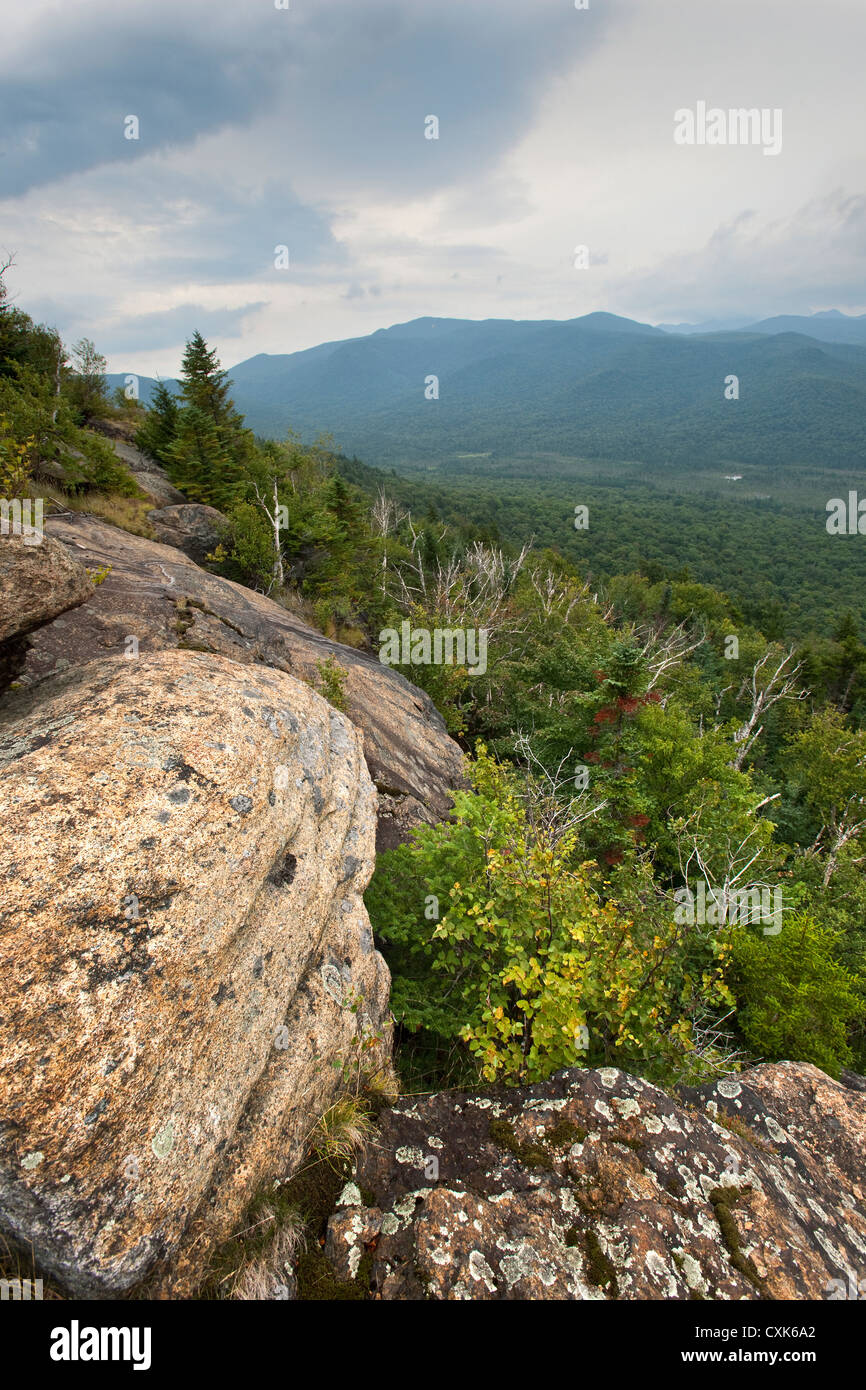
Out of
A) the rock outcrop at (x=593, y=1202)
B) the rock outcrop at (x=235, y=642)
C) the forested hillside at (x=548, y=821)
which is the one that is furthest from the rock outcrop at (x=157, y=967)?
the rock outcrop at (x=235, y=642)

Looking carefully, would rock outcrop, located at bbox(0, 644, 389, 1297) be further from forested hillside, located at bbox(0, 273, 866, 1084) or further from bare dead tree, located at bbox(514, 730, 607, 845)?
bare dead tree, located at bbox(514, 730, 607, 845)

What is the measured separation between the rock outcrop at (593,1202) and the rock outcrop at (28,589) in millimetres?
5259

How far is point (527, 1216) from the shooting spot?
3809mm

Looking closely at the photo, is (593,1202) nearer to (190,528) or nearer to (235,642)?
(235,642)

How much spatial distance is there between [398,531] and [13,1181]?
198 feet

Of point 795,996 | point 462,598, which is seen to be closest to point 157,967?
point 795,996

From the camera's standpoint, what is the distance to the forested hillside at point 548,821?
5.54 m

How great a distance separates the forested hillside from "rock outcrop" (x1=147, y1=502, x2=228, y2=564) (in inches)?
26.4

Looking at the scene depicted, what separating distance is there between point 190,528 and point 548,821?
16001mm

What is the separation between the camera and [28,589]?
5.24m

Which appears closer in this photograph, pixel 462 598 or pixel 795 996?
pixel 795 996

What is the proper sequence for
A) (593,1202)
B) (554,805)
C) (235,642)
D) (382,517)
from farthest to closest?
1. (382,517)
2. (554,805)
3. (235,642)
4. (593,1202)
